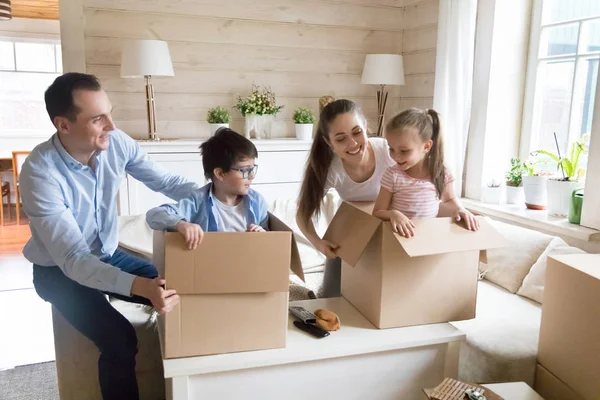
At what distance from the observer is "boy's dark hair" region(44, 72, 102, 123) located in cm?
145

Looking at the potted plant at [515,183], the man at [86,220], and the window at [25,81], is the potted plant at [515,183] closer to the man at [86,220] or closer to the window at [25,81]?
the man at [86,220]

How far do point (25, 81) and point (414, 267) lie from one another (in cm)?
643

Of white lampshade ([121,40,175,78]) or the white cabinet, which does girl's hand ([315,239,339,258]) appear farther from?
white lampshade ([121,40,175,78])

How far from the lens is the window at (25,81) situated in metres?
6.30

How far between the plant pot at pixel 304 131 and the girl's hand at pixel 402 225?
2116 mm

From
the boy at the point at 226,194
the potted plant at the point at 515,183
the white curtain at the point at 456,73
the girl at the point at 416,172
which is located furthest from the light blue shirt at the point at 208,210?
the potted plant at the point at 515,183

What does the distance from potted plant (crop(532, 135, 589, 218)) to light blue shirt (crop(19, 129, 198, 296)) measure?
172 cm

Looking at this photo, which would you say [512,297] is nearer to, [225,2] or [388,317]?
[388,317]

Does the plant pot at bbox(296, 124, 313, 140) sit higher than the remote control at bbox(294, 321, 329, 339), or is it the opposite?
the plant pot at bbox(296, 124, 313, 140)

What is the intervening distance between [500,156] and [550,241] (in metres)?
0.96

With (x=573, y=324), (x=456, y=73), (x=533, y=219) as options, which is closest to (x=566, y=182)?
(x=533, y=219)

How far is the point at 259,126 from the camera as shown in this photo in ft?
11.3

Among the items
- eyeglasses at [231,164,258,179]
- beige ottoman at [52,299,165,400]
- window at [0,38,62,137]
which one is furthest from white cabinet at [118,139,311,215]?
window at [0,38,62,137]

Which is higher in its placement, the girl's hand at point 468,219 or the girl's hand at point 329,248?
→ the girl's hand at point 468,219
